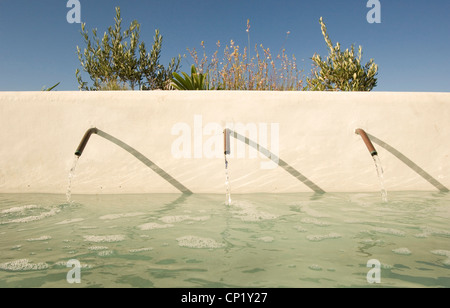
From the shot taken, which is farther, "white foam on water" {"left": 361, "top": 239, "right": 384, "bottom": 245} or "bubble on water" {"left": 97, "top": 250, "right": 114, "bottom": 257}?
"white foam on water" {"left": 361, "top": 239, "right": 384, "bottom": 245}

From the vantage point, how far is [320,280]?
1072 millimetres

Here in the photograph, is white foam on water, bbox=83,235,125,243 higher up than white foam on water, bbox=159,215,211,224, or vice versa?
white foam on water, bbox=159,215,211,224

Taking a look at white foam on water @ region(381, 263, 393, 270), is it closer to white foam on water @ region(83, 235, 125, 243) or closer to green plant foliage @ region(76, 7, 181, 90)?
white foam on water @ region(83, 235, 125, 243)

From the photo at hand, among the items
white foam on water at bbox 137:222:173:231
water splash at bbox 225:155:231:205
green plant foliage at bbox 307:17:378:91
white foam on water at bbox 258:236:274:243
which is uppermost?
green plant foliage at bbox 307:17:378:91

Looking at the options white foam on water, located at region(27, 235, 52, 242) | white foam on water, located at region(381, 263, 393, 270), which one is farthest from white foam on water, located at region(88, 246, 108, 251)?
white foam on water, located at region(381, 263, 393, 270)

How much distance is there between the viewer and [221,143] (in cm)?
278

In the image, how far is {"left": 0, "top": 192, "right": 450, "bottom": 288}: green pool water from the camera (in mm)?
1097

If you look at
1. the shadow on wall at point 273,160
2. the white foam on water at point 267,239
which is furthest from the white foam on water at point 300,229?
the shadow on wall at point 273,160

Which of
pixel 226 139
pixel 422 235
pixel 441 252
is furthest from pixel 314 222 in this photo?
pixel 226 139

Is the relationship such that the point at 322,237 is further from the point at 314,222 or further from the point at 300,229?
the point at 314,222

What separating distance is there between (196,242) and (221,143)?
54.2 inches
